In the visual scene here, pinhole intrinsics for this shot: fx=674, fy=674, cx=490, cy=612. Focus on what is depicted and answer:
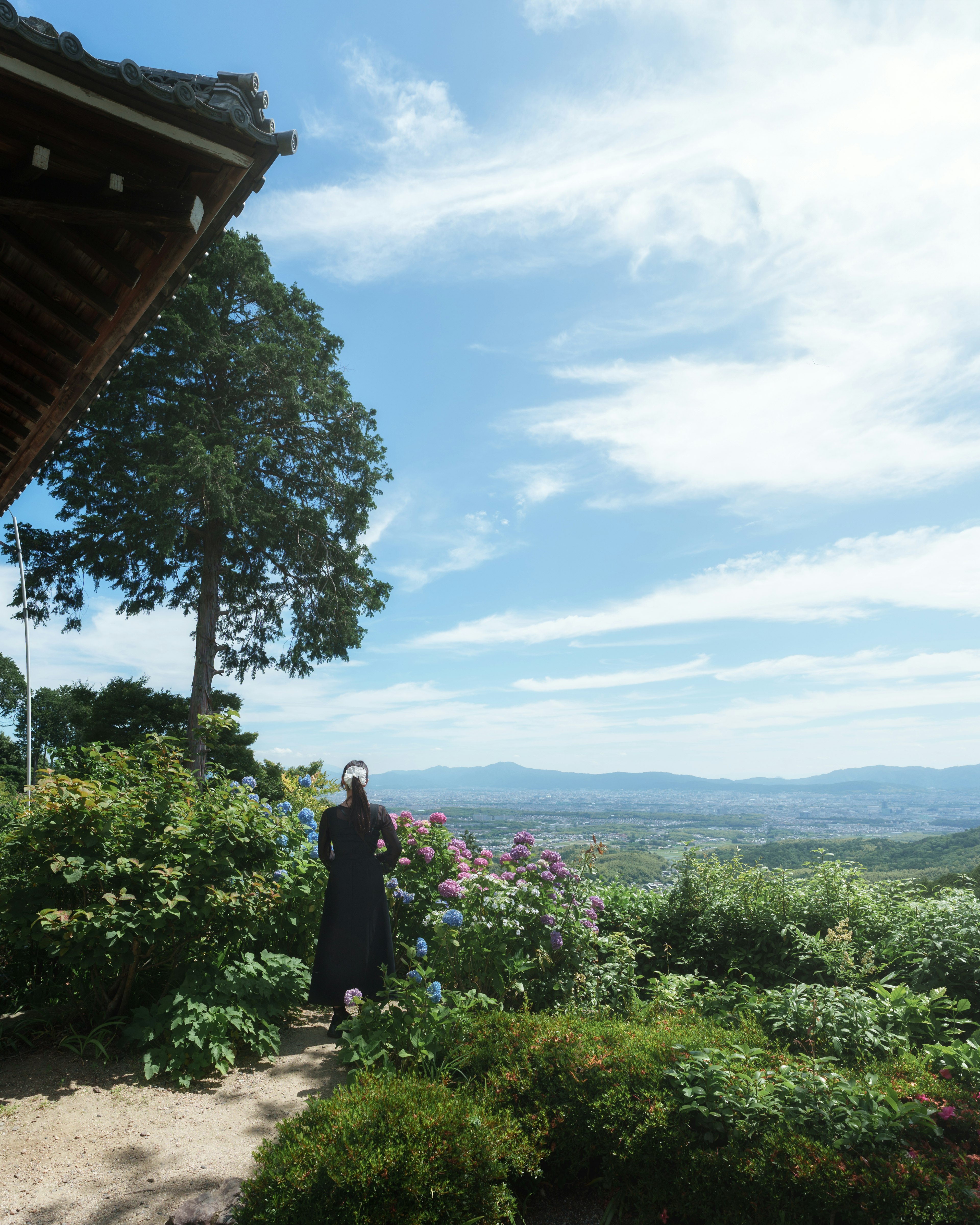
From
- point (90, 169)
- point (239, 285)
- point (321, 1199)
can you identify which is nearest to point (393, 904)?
point (321, 1199)

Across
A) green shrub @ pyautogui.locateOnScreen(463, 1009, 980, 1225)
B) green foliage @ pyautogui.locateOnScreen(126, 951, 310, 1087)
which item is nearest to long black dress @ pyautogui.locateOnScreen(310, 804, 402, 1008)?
green foliage @ pyautogui.locateOnScreen(126, 951, 310, 1087)

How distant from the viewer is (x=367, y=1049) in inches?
151

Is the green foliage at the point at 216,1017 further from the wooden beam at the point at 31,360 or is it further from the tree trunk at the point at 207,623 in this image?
the tree trunk at the point at 207,623

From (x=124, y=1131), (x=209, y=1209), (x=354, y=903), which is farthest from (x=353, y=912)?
(x=209, y=1209)

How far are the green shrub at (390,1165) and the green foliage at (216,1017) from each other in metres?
1.50

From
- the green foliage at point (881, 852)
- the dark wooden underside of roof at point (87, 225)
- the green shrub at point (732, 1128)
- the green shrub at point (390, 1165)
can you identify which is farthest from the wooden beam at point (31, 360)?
the green foliage at point (881, 852)

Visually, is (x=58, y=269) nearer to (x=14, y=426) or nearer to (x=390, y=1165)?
(x=14, y=426)

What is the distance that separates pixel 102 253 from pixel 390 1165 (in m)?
3.58

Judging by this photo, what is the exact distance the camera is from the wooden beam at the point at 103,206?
223 cm

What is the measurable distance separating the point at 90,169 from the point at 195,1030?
4392 millimetres

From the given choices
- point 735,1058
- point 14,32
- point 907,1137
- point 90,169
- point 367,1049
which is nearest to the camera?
point 14,32

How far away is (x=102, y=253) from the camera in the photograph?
2.63 metres

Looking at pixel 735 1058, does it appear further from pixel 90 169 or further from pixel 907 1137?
pixel 90 169

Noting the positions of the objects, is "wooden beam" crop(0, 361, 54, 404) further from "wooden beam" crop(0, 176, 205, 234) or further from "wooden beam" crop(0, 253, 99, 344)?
"wooden beam" crop(0, 176, 205, 234)
